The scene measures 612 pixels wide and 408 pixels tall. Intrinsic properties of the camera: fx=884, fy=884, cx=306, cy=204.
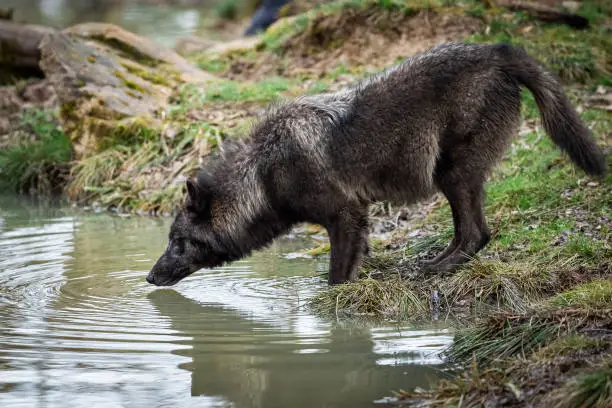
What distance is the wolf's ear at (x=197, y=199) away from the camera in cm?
777

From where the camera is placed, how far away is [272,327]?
670 centimetres

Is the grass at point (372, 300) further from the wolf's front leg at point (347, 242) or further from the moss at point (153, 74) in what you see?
the moss at point (153, 74)

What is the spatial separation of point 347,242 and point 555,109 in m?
2.10

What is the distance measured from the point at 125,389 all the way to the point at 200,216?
286cm

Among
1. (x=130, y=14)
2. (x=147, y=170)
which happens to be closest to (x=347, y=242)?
(x=147, y=170)

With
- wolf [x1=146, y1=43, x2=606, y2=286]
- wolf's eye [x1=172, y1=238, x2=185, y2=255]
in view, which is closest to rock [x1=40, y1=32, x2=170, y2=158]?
wolf's eye [x1=172, y1=238, x2=185, y2=255]

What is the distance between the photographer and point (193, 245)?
8.08 m

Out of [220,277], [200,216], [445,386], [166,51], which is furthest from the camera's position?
[166,51]

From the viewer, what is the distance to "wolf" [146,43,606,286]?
24.5ft

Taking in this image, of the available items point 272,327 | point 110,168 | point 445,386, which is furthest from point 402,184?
point 110,168

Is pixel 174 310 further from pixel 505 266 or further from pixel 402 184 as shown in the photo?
pixel 505 266

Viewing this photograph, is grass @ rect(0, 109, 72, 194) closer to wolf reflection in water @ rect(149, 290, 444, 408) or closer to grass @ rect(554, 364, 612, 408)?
wolf reflection in water @ rect(149, 290, 444, 408)

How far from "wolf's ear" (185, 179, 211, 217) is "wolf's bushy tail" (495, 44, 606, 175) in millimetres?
2827

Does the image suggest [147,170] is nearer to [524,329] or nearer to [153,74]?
[153,74]
